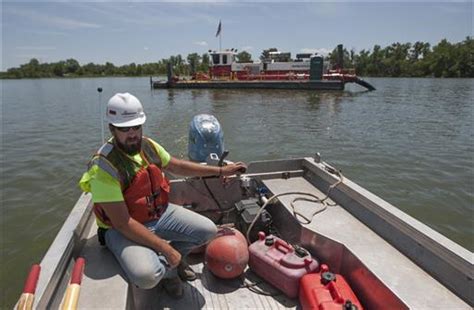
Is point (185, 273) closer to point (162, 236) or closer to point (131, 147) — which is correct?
point (162, 236)

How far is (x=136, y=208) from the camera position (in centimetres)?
237

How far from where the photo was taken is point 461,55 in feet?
197

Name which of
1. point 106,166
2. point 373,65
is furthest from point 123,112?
point 373,65

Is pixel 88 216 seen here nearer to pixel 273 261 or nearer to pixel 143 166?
pixel 143 166

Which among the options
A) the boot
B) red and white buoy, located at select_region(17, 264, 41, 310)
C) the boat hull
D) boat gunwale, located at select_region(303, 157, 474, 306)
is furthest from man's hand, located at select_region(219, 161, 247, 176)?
the boat hull

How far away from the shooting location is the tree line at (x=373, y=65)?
197 feet

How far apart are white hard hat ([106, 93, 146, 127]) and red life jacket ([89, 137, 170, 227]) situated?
0.17 m

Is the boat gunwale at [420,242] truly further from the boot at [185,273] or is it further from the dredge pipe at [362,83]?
the dredge pipe at [362,83]

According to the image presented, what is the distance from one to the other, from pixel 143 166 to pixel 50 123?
15444 millimetres

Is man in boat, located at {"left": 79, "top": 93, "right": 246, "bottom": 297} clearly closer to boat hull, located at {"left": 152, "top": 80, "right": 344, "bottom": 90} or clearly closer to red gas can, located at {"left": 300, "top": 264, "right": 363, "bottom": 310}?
red gas can, located at {"left": 300, "top": 264, "right": 363, "bottom": 310}

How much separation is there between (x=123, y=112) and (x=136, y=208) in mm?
690

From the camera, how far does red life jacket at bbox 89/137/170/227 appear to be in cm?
219

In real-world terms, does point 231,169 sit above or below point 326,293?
above

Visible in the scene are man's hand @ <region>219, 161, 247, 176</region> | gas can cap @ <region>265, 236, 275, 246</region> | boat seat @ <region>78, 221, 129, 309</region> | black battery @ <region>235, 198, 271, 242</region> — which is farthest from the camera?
black battery @ <region>235, 198, 271, 242</region>
